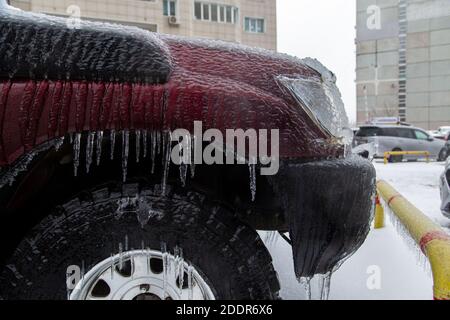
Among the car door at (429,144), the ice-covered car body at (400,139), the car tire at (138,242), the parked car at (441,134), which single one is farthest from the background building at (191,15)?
the car tire at (138,242)

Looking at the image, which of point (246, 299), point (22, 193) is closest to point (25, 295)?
point (22, 193)

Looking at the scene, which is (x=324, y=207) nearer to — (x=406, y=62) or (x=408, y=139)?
(x=408, y=139)

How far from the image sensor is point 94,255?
4.76 feet

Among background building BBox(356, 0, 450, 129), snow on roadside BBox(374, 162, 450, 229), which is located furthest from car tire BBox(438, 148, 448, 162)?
background building BBox(356, 0, 450, 129)

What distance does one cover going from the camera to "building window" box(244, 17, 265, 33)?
31086 mm

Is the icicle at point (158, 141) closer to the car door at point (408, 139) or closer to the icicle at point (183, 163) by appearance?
the icicle at point (183, 163)

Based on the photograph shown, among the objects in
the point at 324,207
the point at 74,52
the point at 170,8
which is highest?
the point at 170,8

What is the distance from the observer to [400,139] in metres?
16.1

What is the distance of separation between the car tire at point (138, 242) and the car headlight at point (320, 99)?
59cm

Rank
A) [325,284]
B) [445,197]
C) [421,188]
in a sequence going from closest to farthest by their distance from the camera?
[325,284] < [445,197] < [421,188]

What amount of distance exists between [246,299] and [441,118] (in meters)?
51.2

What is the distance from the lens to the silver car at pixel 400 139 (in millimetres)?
15727

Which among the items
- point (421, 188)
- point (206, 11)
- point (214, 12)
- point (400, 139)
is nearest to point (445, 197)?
point (421, 188)

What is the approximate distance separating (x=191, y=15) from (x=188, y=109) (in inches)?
1116
